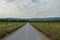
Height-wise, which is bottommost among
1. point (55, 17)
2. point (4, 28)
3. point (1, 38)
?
point (1, 38)

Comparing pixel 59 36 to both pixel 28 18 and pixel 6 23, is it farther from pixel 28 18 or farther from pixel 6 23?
pixel 6 23

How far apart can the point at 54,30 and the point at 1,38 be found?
3.34 metres

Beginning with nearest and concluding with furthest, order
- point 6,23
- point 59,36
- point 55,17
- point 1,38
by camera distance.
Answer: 1. point 59,36
2. point 55,17
3. point 6,23
4. point 1,38

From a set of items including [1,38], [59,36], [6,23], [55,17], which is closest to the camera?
[59,36]

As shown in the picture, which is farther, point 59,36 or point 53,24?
point 53,24

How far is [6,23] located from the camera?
10.8 metres

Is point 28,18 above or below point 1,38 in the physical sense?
above

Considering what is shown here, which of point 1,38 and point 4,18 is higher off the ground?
point 4,18

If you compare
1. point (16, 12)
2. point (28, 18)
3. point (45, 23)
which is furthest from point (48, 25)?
point (16, 12)

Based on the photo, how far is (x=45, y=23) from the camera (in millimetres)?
10484

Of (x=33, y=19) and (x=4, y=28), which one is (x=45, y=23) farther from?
(x=4, y=28)

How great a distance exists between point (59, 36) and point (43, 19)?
4.13ft

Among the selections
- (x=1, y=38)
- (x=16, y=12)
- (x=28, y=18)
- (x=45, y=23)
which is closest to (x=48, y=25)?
(x=45, y=23)

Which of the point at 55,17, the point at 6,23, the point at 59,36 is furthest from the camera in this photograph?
the point at 6,23
